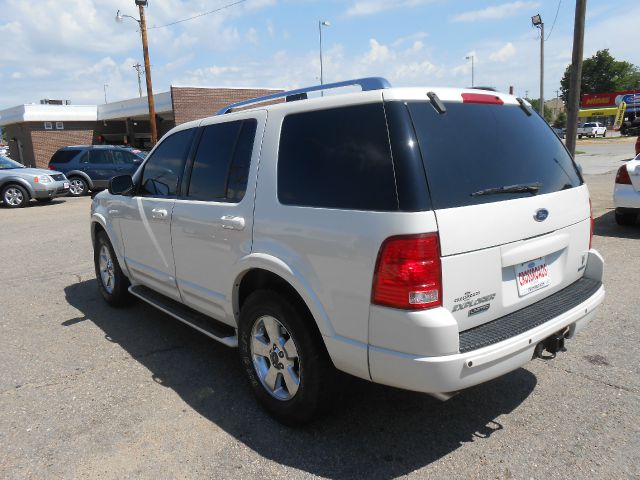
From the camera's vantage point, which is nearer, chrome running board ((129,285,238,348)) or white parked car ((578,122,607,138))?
chrome running board ((129,285,238,348))

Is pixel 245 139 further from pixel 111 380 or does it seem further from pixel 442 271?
pixel 111 380

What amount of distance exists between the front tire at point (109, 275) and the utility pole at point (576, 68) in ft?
32.7

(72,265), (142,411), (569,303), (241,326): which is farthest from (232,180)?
(72,265)

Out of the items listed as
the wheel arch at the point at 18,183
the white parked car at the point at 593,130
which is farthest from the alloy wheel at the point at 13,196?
the white parked car at the point at 593,130

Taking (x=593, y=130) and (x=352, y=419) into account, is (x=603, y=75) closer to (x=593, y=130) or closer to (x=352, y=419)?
(x=593, y=130)

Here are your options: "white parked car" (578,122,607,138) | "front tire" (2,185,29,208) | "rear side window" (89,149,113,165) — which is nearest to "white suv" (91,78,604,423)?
"front tire" (2,185,29,208)

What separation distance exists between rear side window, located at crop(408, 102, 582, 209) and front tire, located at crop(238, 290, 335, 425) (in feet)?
3.48

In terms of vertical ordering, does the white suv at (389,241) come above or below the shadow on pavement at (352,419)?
above

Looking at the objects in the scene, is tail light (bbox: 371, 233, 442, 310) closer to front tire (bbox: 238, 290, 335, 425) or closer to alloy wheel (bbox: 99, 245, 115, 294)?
front tire (bbox: 238, 290, 335, 425)

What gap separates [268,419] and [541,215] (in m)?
2.07

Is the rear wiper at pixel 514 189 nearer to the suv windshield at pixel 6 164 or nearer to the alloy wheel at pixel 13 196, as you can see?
the alloy wheel at pixel 13 196

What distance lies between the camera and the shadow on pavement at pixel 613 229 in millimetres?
8078

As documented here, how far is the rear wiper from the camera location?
2.63 meters

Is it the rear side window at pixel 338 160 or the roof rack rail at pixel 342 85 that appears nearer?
the rear side window at pixel 338 160
